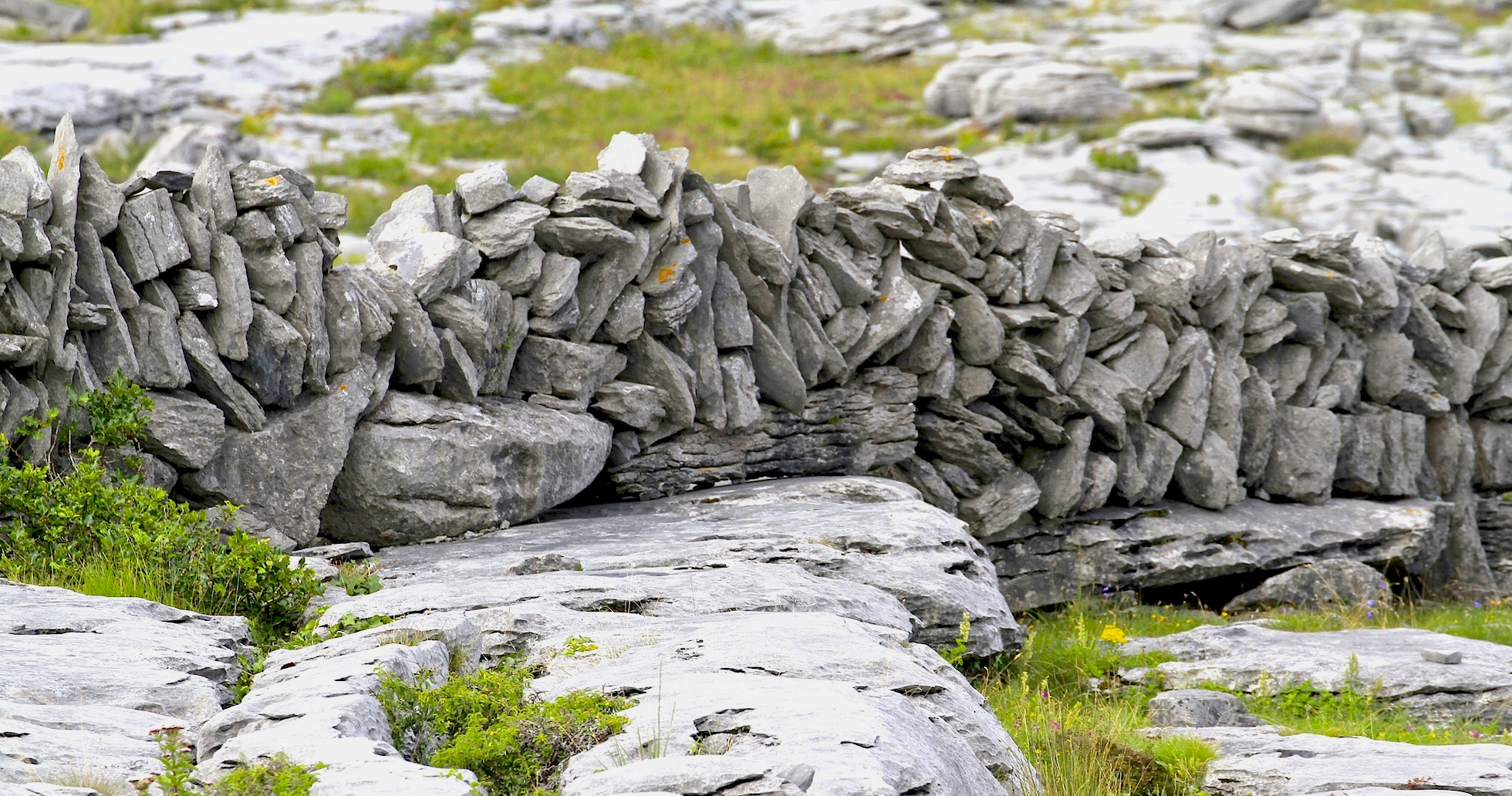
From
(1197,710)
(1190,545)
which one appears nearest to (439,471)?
(1197,710)

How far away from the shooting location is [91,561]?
7973 mm

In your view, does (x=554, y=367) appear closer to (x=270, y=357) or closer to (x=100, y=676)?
(x=270, y=357)

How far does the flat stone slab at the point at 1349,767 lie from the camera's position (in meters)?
7.29

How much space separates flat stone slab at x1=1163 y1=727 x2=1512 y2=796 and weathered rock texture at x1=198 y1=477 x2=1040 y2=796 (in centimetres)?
197

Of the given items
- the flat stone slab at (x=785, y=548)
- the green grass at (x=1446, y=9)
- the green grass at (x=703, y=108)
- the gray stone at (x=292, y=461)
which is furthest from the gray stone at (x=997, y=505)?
the green grass at (x=1446, y=9)

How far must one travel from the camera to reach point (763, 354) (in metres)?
13.1

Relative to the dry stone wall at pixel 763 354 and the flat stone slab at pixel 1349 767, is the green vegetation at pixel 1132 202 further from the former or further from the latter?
the flat stone slab at pixel 1349 767

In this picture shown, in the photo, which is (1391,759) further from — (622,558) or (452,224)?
(452,224)

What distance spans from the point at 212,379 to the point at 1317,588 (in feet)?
42.2

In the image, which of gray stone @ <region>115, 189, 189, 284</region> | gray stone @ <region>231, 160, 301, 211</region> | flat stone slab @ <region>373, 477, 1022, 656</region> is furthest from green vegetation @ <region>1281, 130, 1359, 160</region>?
gray stone @ <region>115, 189, 189, 284</region>

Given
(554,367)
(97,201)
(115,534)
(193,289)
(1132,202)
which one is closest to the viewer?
(115,534)

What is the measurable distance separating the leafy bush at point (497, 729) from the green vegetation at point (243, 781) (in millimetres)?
784

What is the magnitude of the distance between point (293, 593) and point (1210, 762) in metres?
5.88

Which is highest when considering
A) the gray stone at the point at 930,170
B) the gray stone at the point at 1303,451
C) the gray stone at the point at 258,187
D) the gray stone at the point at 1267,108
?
the gray stone at the point at 258,187
